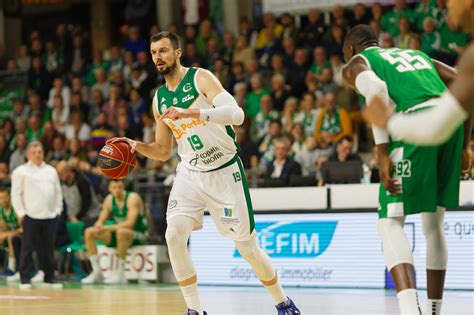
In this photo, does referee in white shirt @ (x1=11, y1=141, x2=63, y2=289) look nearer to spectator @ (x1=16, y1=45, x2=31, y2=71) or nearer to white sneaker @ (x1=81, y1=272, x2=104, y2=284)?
white sneaker @ (x1=81, y1=272, x2=104, y2=284)

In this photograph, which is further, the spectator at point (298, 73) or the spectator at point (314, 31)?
the spectator at point (314, 31)

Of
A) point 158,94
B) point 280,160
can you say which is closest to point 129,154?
point 158,94

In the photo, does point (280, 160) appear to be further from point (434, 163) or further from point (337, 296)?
point (434, 163)

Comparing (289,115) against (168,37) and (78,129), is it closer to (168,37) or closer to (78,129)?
(78,129)

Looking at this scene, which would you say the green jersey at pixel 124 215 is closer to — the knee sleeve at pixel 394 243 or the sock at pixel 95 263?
the sock at pixel 95 263

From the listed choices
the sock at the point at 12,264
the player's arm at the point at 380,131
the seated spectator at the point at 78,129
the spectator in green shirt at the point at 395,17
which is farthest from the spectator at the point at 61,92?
the player's arm at the point at 380,131

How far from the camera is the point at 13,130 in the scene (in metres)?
21.8

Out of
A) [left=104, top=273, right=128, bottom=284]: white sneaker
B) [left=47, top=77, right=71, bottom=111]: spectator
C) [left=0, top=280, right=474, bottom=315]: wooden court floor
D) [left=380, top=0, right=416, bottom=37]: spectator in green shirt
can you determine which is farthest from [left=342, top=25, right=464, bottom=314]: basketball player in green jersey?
[left=47, top=77, right=71, bottom=111]: spectator

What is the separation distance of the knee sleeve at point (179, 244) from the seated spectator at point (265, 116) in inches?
382

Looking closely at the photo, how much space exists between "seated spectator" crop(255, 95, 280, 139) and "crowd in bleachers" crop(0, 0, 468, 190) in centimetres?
2

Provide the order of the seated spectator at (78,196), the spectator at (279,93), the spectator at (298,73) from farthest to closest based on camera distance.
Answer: the spectator at (298,73), the spectator at (279,93), the seated spectator at (78,196)

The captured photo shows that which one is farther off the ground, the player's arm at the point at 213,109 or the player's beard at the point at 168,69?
the player's beard at the point at 168,69

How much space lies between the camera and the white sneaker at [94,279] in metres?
16.0

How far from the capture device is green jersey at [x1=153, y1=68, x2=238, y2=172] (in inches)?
316
